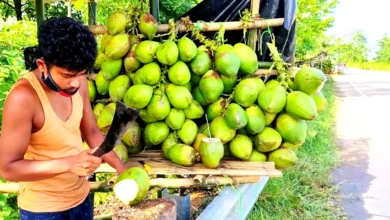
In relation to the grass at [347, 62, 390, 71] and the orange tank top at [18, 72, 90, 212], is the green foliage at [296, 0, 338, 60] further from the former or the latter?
the grass at [347, 62, 390, 71]

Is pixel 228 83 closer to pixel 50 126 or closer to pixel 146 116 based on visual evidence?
pixel 146 116

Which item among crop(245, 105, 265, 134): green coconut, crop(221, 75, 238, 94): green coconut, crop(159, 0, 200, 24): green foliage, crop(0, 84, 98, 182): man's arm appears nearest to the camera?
crop(0, 84, 98, 182): man's arm

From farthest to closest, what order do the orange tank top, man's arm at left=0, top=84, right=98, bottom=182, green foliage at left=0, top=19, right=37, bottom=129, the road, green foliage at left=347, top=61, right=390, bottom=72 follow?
green foliage at left=347, top=61, right=390, bottom=72, the road, green foliage at left=0, top=19, right=37, bottom=129, the orange tank top, man's arm at left=0, top=84, right=98, bottom=182

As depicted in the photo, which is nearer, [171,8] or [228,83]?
[228,83]

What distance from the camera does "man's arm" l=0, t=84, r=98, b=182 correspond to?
1.36 metres

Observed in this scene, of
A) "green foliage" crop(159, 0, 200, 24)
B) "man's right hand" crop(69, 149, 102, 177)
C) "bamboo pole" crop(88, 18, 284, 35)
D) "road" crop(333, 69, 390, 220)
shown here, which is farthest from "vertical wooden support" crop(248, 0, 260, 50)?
"green foliage" crop(159, 0, 200, 24)

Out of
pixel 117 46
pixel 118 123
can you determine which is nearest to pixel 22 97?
pixel 118 123

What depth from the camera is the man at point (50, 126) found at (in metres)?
1.34

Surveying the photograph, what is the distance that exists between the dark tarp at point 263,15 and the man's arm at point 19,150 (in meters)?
1.38

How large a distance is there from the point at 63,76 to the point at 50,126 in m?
0.23

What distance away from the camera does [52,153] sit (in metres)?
1.55

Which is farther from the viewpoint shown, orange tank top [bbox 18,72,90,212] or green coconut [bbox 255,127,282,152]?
green coconut [bbox 255,127,282,152]

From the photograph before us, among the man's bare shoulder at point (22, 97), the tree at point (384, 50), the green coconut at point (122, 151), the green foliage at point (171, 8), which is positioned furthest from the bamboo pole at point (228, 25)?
the tree at point (384, 50)

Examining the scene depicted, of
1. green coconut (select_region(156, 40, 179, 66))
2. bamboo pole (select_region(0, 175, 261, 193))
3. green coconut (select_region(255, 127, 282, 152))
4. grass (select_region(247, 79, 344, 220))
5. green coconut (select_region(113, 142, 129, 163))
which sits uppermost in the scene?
green coconut (select_region(156, 40, 179, 66))
